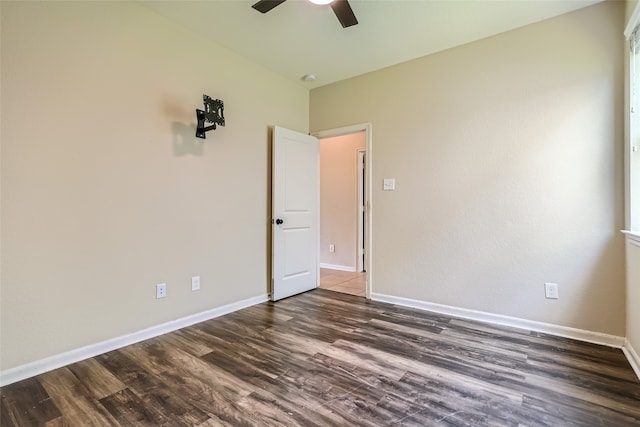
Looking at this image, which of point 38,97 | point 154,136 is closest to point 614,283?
point 154,136

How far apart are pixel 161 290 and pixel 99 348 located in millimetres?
530

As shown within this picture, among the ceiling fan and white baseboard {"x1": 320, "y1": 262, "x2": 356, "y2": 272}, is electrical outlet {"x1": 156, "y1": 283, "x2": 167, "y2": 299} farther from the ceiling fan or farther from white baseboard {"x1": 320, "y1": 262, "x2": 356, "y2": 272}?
white baseboard {"x1": 320, "y1": 262, "x2": 356, "y2": 272}

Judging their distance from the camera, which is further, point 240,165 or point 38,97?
point 240,165

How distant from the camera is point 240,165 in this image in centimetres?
302

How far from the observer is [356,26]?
8.16 ft

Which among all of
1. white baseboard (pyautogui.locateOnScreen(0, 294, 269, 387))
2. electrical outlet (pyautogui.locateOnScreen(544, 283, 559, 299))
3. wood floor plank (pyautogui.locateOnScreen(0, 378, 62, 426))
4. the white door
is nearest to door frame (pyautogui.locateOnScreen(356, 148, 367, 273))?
the white door

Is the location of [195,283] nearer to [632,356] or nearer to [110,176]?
[110,176]

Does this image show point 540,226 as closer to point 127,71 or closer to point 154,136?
point 154,136

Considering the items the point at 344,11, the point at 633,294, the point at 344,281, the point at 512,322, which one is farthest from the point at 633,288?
the point at 344,281

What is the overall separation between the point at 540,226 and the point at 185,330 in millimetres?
3104

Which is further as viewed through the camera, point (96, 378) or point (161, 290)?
point (161, 290)

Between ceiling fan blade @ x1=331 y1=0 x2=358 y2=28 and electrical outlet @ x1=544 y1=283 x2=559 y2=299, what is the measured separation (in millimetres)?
2570

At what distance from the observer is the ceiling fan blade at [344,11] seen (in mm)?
1873

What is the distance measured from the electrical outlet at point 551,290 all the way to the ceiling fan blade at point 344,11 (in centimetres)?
257
